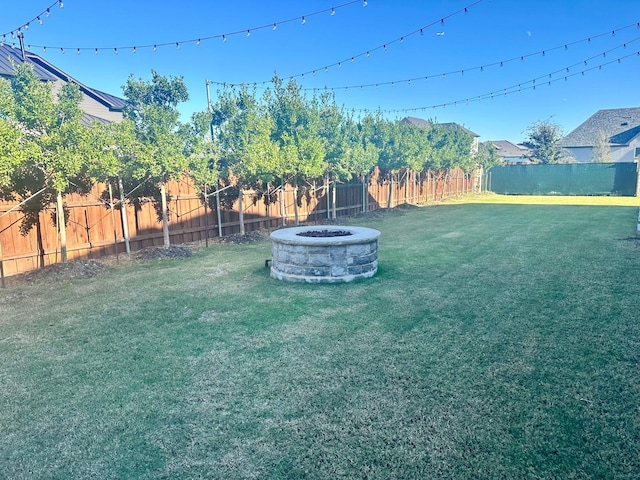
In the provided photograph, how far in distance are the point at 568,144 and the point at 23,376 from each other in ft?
163

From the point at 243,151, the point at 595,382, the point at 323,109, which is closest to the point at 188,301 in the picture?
the point at 595,382

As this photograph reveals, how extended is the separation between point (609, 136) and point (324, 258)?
1736 inches

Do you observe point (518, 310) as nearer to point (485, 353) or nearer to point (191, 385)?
point (485, 353)

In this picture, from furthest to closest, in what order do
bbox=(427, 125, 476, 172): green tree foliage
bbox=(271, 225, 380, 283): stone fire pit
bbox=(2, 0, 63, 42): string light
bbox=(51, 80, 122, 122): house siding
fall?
bbox=(427, 125, 476, 172): green tree foliage
bbox=(51, 80, 122, 122): house siding
bbox=(2, 0, 63, 42): string light
bbox=(271, 225, 380, 283): stone fire pit

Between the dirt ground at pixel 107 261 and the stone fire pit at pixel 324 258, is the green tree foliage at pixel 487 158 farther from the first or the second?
the stone fire pit at pixel 324 258

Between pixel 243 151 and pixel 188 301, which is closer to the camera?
pixel 188 301

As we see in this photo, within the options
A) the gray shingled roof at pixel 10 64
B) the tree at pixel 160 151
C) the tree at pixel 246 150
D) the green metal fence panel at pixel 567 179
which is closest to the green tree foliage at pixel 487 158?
the green metal fence panel at pixel 567 179

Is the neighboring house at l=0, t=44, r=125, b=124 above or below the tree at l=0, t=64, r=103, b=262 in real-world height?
above

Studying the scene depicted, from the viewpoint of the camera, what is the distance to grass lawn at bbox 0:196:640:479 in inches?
106

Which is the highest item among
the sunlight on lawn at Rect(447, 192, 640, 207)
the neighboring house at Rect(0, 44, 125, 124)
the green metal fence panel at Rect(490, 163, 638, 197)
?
the neighboring house at Rect(0, 44, 125, 124)

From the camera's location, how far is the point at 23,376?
3.88 meters

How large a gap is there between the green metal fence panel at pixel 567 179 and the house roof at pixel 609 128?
43.5 feet

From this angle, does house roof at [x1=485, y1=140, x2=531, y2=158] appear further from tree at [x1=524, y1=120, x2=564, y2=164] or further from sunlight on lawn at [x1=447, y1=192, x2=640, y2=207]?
sunlight on lawn at [x1=447, y1=192, x2=640, y2=207]

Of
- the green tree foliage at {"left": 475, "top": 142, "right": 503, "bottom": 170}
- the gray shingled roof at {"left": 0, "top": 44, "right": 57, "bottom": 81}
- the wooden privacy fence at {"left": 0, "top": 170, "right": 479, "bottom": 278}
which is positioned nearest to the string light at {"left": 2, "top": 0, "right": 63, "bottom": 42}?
the wooden privacy fence at {"left": 0, "top": 170, "right": 479, "bottom": 278}
